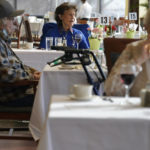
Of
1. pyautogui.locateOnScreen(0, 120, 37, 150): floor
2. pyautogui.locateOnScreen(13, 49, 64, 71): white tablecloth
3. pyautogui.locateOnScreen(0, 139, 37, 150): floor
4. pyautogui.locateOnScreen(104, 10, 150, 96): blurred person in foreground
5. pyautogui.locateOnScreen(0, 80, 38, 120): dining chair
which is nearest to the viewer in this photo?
pyautogui.locateOnScreen(104, 10, 150, 96): blurred person in foreground

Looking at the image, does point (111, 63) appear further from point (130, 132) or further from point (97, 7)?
point (97, 7)

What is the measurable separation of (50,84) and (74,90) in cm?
138

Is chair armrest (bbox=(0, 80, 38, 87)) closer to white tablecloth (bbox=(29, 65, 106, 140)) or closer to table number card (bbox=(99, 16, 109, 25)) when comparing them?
white tablecloth (bbox=(29, 65, 106, 140))

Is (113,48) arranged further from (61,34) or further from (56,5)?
(56,5)

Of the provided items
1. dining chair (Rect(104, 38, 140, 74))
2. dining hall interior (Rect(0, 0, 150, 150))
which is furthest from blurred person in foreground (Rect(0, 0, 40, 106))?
dining chair (Rect(104, 38, 140, 74))

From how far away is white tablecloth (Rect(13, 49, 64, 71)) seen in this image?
470 centimetres

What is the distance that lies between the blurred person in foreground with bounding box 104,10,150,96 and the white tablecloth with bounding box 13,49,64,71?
2.42 m

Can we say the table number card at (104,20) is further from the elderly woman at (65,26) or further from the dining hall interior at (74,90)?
the elderly woman at (65,26)

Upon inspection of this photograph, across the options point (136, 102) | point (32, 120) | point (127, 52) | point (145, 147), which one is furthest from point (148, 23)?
point (32, 120)

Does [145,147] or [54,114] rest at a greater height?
[54,114]

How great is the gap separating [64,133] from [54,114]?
8cm

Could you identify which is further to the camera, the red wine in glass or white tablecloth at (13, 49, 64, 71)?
white tablecloth at (13, 49, 64, 71)

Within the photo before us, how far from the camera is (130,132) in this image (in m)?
1.55

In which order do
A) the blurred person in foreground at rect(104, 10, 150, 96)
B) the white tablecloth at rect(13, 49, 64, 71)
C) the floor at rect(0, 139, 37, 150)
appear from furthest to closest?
the white tablecloth at rect(13, 49, 64, 71), the floor at rect(0, 139, 37, 150), the blurred person in foreground at rect(104, 10, 150, 96)
